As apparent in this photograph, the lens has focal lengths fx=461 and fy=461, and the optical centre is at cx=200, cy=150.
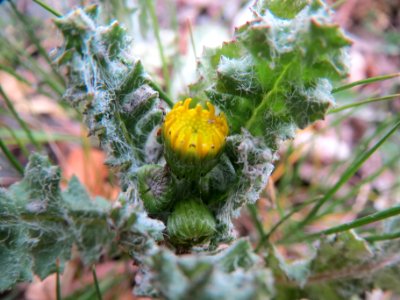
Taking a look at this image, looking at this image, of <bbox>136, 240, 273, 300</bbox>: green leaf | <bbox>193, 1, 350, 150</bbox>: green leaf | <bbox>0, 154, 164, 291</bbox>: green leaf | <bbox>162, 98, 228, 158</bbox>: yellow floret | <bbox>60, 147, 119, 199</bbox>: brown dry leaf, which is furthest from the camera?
<bbox>60, 147, 119, 199</bbox>: brown dry leaf

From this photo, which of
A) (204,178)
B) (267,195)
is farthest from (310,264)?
(204,178)

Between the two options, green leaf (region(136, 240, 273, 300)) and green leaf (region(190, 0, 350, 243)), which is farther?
green leaf (region(190, 0, 350, 243))

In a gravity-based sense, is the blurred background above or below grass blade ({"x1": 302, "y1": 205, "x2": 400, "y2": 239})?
above

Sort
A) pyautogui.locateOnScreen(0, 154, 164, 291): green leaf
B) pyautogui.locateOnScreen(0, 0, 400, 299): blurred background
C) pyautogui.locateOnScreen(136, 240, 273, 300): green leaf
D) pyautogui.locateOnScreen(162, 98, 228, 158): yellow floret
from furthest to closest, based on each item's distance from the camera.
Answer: pyautogui.locateOnScreen(0, 0, 400, 299): blurred background, pyautogui.locateOnScreen(0, 154, 164, 291): green leaf, pyautogui.locateOnScreen(162, 98, 228, 158): yellow floret, pyautogui.locateOnScreen(136, 240, 273, 300): green leaf

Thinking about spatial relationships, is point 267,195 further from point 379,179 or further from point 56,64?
point 379,179

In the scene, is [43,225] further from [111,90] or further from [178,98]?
[178,98]

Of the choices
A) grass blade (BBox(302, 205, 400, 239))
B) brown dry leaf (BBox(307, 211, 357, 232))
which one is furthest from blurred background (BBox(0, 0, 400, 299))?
grass blade (BBox(302, 205, 400, 239))

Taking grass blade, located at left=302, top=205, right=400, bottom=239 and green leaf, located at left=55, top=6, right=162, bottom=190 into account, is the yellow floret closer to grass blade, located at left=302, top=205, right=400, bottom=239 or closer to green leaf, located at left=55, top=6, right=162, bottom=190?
green leaf, located at left=55, top=6, right=162, bottom=190

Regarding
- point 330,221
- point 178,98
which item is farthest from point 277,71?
point 330,221
